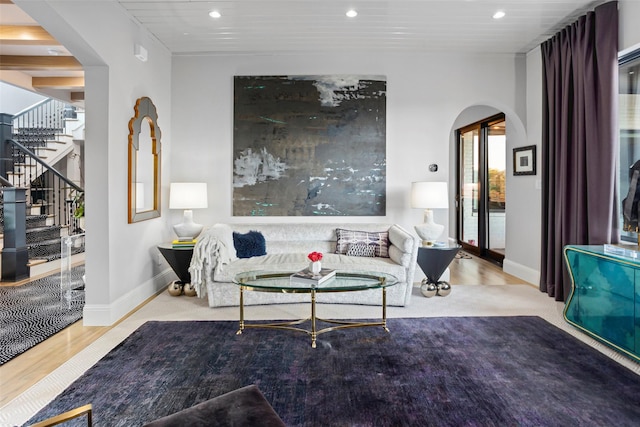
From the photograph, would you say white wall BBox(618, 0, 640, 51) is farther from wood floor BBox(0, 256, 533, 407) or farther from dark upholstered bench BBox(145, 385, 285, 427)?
wood floor BBox(0, 256, 533, 407)

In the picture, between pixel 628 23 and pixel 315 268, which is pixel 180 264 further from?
pixel 628 23

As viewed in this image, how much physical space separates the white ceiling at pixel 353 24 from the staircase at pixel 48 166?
3.73 meters

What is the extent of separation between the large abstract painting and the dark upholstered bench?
3540 mm

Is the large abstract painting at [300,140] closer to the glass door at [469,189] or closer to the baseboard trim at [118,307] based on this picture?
the baseboard trim at [118,307]

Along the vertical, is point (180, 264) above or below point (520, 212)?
below

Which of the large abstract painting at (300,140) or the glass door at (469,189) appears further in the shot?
the glass door at (469,189)

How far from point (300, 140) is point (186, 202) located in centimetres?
155

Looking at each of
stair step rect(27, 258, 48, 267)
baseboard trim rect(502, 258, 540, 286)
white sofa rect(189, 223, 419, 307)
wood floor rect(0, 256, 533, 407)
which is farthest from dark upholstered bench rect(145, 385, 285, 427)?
stair step rect(27, 258, 48, 267)

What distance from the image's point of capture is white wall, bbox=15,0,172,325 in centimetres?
309

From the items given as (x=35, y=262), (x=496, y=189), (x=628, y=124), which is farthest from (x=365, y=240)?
(x=35, y=262)

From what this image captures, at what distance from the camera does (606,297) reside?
9.40 feet

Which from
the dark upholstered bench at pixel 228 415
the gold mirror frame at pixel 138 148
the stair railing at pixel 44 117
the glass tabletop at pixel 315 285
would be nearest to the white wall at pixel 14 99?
the stair railing at pixel 44 117

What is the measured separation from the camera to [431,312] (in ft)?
12.1

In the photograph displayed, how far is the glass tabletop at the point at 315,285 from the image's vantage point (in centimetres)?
283
